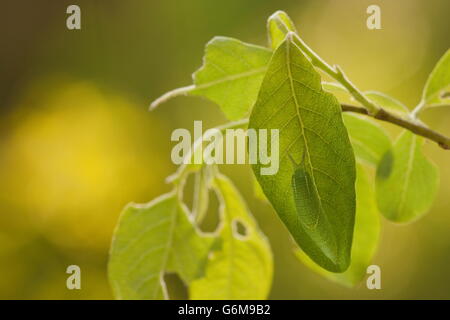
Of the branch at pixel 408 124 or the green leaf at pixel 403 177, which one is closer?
the branch at pixel 408 124

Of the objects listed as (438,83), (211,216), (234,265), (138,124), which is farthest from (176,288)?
(438,83)

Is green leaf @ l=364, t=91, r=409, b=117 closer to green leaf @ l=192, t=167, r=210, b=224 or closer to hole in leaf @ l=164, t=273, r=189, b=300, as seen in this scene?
green leaf @ l=192, t=167, r=210, b=224

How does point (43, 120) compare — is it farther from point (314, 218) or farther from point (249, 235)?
point (314, 218)

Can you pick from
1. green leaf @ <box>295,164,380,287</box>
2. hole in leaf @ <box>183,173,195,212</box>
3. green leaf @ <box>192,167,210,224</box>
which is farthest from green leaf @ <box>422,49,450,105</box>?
hole in leaf @ <box>183,173,195,212</box>

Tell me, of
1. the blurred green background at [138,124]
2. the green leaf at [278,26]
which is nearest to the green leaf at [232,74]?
the green leaf at [278,26]

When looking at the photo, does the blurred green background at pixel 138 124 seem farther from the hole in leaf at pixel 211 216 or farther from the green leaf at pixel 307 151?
the green leaf at pixel 307 151

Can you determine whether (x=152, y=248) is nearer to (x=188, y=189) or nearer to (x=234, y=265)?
(x=234, y=265)
